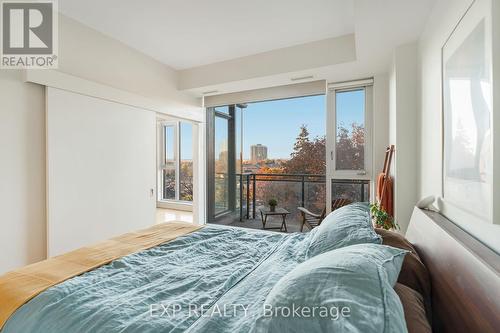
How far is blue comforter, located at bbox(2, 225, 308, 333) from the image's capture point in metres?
0.90

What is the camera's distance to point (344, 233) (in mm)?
1330

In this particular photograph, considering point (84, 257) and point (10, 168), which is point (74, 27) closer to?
point (10, 168)


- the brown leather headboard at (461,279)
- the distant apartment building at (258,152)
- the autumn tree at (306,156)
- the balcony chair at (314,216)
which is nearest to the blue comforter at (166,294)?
the brown leather headboard at (461,279)

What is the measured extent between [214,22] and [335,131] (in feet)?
6.67

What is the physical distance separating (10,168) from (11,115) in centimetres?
46

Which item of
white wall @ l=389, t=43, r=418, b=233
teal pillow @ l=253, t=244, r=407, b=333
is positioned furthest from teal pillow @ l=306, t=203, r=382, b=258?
white wall @ l=389, t=43, r=418, b=233

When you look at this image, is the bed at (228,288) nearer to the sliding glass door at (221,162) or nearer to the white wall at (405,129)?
the white wall at (405,129)

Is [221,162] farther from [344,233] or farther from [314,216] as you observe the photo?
[344,233]

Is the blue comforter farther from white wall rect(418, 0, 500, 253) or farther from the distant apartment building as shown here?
the distant apartment building

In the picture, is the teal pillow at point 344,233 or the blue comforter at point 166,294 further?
the teal pillow at point 344,233

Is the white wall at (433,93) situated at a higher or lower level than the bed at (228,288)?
higher

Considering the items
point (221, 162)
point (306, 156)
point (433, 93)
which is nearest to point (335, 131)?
point (306, 156)

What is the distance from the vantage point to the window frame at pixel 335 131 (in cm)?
329

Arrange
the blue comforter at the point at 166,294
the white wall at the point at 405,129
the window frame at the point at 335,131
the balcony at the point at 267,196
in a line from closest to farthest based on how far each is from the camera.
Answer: the blue comforter at the point at 166,294 → the white wall at the point at 405,129 → the window frame at the point at 335,131 → the balcony at the point at 267,196
